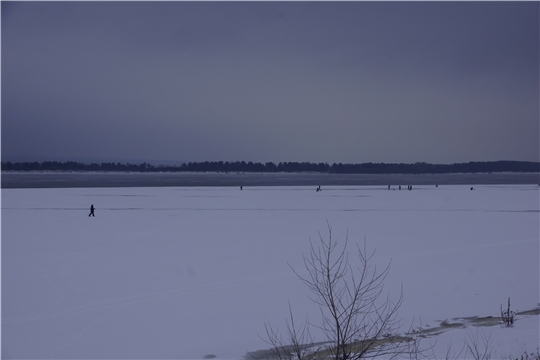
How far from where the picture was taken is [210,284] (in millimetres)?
Answer: 10906

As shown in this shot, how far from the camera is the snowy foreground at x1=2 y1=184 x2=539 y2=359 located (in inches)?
296

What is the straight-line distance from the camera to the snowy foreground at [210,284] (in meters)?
7.52

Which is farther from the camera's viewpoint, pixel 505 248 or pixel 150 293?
pixel 505 248

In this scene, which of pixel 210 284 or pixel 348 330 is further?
pixel 210 284

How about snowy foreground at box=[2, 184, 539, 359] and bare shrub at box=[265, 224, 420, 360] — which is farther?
snowy foreground at box=[2, 184, 539, 359]

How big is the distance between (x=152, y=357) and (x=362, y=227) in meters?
15.1

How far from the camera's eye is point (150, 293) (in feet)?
33.2

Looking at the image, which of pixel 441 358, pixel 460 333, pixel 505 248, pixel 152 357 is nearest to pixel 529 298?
pixel 460 333

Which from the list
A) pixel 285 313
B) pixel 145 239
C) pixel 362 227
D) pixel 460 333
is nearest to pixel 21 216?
pixel 145 239

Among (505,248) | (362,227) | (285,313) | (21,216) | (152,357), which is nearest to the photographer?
(152,357)

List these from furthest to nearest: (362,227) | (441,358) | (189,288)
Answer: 1. (362,227)
2. (189,288)
3. (441,358)

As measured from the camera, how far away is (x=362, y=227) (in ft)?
68.7

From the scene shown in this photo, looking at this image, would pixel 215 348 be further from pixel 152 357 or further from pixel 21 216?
pixel 21 216

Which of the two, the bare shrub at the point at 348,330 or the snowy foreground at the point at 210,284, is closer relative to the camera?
the bare shrub at the point at 348,330
